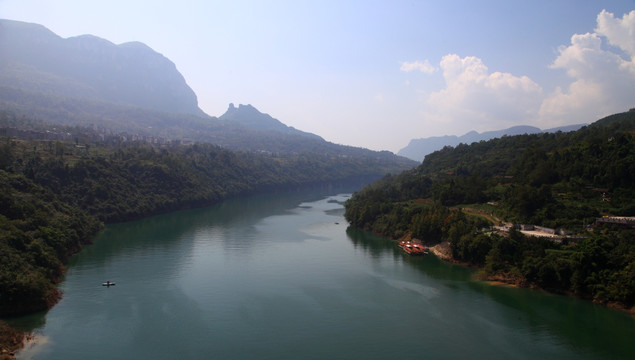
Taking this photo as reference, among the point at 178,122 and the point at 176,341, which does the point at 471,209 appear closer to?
the point at 176,341

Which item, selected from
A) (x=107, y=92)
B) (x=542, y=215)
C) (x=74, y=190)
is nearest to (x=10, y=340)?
(x=74, y=190)

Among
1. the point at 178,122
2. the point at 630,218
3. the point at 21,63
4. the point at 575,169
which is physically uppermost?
the point at 21,63

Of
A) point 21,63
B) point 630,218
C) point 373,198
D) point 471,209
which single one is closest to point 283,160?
point 373,198

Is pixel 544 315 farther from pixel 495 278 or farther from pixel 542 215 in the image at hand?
pixel 542 215

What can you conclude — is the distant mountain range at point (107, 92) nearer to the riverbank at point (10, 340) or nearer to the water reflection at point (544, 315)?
the riverbank at point (10, 340)

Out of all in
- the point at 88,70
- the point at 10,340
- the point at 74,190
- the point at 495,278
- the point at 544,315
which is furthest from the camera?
the point at 88,70

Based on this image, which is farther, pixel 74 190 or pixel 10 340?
pixel 74 190
